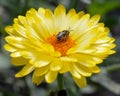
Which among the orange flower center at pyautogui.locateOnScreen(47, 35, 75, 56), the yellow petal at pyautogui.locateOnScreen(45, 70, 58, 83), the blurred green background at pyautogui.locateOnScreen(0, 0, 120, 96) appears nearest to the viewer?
the yellow petal at pyautogui.locateOnScreen(45, 70, 58, 83)

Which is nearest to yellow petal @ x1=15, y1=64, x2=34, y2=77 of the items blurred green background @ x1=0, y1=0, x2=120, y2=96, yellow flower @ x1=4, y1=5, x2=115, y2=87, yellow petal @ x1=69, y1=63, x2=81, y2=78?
yellow flower @ x1=4, y1=5, x2=115, y2=87

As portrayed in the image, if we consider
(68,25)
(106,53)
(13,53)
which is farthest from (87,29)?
(13,53)

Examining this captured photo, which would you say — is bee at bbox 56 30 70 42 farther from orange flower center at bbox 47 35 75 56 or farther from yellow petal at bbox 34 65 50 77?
yellow petal at bbox 34 65 50 77

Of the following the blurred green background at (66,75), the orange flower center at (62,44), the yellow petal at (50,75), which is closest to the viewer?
the yellow petal at (50,75)

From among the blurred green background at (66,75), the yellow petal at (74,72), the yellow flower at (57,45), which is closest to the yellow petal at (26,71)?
the yellow flower at (57,45)

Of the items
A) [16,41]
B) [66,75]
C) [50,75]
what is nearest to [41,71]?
[50,75]

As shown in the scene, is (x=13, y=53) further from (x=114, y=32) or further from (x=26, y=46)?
(x=114, y=32)

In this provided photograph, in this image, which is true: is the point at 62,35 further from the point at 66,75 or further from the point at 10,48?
the point at 66,75

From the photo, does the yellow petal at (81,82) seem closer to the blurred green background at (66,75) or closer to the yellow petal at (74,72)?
the yellow petal at (74,72)
